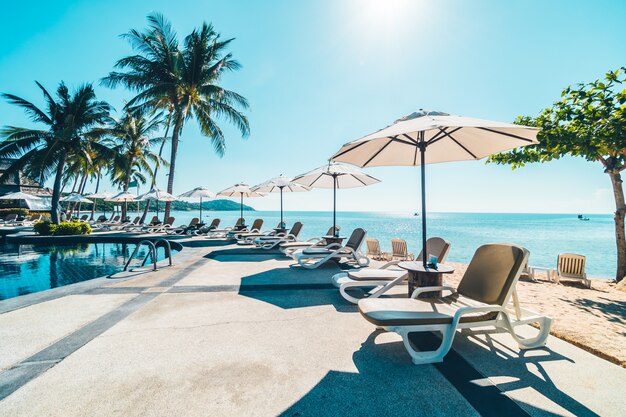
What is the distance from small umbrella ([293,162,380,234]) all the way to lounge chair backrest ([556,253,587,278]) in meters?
6.67

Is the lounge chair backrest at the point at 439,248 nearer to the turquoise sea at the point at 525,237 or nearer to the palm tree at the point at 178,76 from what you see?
the palm tree at the point at 178,76

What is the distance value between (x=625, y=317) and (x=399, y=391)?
5068mm

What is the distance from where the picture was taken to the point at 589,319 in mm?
4066

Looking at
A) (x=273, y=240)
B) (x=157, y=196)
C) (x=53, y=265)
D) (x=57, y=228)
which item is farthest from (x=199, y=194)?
(x=57, y=228)

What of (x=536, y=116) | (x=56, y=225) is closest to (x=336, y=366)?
(x=536, y=116)

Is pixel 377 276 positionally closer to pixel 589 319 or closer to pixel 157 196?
pixel 589 319

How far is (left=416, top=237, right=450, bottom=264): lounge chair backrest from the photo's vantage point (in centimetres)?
419

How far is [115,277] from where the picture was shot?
215 inches

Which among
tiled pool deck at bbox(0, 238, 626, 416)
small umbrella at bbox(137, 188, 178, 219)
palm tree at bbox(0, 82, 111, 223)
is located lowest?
tiled pool deck at bbox(0, 238, 626, 416)

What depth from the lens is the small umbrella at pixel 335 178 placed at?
7617mm

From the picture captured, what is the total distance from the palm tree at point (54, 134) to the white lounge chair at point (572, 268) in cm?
2146

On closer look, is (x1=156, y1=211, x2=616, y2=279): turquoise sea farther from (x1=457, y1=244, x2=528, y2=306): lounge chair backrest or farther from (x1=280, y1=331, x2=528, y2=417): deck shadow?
(x1=280, y1=331, x2=528, y2=417): deck shadow

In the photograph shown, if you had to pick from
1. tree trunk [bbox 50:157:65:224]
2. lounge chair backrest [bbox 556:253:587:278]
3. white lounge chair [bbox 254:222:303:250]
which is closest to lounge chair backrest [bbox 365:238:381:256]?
white lounge chair [bbox 254:222:303:250]

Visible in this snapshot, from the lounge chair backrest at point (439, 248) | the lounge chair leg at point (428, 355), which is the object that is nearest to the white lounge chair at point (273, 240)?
the lounge chair backrest at point (439, 248)
